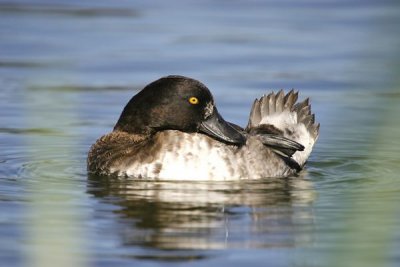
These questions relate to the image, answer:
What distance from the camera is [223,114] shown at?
11.6m

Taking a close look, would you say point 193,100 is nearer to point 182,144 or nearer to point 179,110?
point 179,110

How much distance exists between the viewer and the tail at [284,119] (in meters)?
9.64

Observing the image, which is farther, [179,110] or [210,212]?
[179,110]

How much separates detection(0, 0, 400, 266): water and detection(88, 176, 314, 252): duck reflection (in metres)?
0.01

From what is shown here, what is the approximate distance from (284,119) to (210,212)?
257 cm

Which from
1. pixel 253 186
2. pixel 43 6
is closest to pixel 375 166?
pixel 253 186

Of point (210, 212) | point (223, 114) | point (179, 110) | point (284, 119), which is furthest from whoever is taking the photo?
point (223, 114)

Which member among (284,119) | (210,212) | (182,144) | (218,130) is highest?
(284,119)

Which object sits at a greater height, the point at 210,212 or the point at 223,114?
the point at 223,114

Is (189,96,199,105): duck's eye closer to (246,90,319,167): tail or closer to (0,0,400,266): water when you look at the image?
(0,0,400,266): water

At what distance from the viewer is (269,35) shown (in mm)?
16359

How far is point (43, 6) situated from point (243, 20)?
3559 millimetres

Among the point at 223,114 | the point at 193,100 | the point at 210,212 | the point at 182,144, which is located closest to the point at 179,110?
the point at 193,100

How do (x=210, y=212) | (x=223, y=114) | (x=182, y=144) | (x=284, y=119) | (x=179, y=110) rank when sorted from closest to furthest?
(x=210, y=212) < (x=182, y=144) < (x=179, y=110) < (x=284, y=119) < (x=223, y=114)
